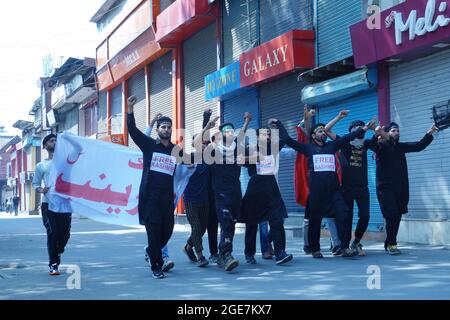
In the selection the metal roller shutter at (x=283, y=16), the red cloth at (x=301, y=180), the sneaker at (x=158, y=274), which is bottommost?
the sneaker at (x=158, y=274)

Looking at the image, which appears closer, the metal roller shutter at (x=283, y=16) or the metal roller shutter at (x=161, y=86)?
the metal roller shutter at (x=283, y=16)

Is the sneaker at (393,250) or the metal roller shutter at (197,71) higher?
the metal roller shutter at (197,71)

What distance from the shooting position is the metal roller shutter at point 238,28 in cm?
1769

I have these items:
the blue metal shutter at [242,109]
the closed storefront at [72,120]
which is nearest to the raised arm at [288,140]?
the blue metal shutter at [242,109]

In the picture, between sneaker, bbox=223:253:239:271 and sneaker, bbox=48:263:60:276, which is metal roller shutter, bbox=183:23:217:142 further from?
sneaker, bbox=223:253:239:271

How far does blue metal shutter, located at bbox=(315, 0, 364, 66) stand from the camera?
531 inches

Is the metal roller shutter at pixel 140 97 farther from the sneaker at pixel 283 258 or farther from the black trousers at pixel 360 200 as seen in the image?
the sneaker at pixel 283 258

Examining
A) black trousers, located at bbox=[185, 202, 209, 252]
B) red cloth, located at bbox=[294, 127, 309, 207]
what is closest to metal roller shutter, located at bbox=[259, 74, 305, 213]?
red cloth, located at bbox=[294, 127, 309, 207]

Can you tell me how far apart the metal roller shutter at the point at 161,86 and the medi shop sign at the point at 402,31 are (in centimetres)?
1283

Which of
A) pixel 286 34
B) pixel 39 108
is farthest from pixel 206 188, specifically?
pixel 39 108

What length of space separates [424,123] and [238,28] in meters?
8.60

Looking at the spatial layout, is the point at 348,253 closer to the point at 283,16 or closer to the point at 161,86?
the point at 283,16

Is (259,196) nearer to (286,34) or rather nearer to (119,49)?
(286,34)

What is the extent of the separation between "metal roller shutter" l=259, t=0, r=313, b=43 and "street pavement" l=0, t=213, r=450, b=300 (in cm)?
693
